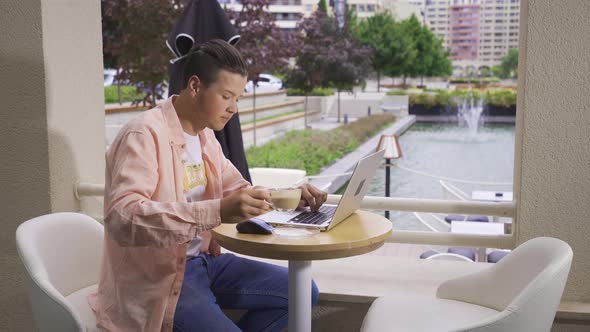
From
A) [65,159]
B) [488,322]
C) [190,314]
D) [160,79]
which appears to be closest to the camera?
[488,322]

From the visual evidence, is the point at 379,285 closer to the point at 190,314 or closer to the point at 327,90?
the point at 190,314

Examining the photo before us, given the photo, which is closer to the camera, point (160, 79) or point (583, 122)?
point (583, 122)

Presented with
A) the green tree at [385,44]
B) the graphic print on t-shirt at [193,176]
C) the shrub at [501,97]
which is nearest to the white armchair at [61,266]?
the graphic print on t-shirt at [193,176]

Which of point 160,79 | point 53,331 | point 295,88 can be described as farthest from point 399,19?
point 53,331

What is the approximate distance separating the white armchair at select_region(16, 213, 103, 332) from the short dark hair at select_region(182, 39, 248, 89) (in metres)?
0.54

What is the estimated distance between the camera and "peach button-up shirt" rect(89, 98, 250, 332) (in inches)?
57.9

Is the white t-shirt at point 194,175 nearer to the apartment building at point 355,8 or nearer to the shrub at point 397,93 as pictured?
the apartment building at point 355,8

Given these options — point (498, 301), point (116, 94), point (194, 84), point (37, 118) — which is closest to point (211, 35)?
point (37, 118)

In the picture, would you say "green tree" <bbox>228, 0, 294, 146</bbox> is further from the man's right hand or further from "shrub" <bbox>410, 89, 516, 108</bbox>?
"shrub" <bbox>410, 89, 516, 108</bbox>

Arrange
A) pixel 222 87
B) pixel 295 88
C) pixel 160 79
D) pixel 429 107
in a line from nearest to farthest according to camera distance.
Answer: pixel 222 87
pixel 160 79
pixel 295 88
pixel 429 107

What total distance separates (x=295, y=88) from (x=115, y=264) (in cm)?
1263

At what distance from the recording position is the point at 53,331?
161cm

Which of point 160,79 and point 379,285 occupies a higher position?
point 160,79

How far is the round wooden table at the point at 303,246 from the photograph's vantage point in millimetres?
1561
